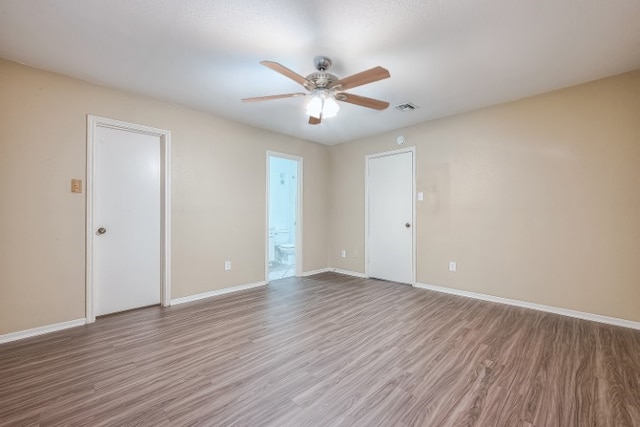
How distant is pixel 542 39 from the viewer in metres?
2.15

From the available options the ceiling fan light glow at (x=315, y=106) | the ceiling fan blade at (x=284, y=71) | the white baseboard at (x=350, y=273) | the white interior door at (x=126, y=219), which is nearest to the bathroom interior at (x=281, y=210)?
the white baseboard at (x=350, y=273)

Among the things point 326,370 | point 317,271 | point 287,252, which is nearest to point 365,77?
point 326,370

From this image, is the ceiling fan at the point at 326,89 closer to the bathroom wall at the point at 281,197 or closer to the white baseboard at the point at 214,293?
the white baseboard at the point at 214,293

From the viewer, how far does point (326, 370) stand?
2.01 metres

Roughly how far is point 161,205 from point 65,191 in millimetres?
881

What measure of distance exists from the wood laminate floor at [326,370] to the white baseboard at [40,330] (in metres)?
0.11

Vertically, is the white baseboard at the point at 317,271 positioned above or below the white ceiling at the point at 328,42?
below

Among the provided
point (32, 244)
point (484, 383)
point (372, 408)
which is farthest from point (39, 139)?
point (484, 383)

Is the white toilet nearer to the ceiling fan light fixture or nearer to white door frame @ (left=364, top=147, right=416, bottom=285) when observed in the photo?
white door frame @ (left=364, top=147, right=416, bottom=285)

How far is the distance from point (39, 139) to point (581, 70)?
5057 mm

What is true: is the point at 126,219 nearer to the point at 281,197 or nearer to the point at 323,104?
the point at 323,104

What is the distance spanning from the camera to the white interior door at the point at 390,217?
14.3 ft

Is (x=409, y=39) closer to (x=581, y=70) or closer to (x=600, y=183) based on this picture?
(x=581, y=70)

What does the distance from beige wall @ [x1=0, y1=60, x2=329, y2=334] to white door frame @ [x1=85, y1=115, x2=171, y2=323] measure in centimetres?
5
